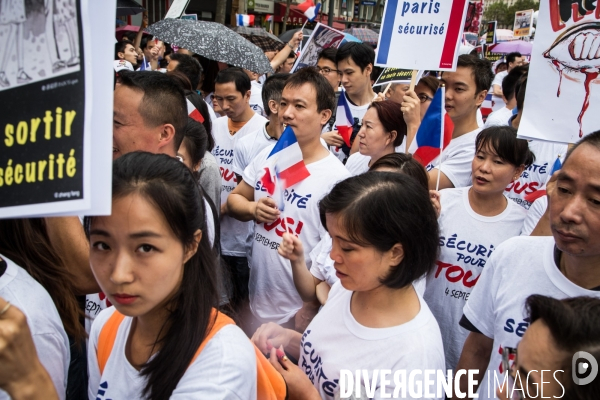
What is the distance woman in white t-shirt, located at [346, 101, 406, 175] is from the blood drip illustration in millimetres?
1309

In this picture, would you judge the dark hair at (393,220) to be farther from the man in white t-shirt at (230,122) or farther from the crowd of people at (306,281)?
the man in white t-shirt at (230,122)

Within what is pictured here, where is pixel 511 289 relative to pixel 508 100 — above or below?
below

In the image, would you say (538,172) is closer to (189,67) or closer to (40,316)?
(40,316)

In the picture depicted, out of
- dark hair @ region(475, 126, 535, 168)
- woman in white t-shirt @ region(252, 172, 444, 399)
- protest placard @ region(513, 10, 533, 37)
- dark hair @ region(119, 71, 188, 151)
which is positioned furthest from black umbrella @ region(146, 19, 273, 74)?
protest placard @ region(513, 10, 533, 37)

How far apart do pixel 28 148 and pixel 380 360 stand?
123cm

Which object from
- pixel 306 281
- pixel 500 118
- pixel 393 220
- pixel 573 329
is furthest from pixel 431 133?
pixel 500 118

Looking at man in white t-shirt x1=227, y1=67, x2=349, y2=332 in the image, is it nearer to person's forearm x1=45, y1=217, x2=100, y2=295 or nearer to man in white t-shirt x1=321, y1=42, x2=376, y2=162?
person's forearm x1=45, y1=217, x2=100, y2=295

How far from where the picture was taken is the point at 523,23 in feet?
61.1

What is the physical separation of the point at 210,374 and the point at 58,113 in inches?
30.6

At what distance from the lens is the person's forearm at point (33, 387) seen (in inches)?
41.5

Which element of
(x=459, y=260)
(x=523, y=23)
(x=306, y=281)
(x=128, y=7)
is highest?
(x=523, y=23)

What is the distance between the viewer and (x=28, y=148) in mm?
999

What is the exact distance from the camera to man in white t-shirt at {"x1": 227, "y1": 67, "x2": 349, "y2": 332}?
3.08 metres

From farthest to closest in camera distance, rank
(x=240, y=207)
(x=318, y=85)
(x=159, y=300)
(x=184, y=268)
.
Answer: (x=318, y=85) < (x=240, y=207) < (x=184, y=268) < (x=159, y=300)
